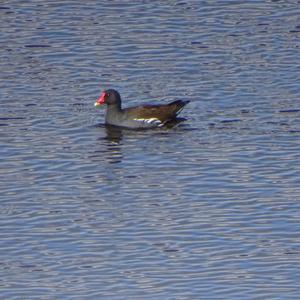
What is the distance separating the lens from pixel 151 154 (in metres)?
22.5

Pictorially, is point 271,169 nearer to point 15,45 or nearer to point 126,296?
point 126,296

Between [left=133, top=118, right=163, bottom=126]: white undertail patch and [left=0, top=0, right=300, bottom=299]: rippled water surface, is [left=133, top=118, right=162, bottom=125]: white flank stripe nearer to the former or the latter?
[left=133, top=118, right=163, bottom=126]: white undertail patch

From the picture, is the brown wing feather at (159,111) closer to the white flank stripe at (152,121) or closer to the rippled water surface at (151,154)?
the white flank stripe at (152,121)

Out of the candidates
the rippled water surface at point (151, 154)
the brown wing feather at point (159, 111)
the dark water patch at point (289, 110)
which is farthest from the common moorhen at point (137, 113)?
the dark water patch at point (289, 110)

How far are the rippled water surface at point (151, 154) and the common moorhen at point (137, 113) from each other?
22cm

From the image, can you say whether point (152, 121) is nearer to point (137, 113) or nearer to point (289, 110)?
point (137, 113)

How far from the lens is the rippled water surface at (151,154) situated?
17109mm

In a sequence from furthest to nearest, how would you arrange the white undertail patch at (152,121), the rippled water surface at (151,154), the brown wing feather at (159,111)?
the white undertail patch at (152,121)
the brown wing feather at (159,111)
the rippled water surface at (151,154)

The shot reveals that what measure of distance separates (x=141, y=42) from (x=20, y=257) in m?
11.4

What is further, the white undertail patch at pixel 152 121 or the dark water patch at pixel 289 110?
the white undertail patch at pixel 152 121

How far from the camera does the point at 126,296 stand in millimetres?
16281

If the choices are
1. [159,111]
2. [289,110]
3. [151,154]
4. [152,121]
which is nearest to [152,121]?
[152,121]

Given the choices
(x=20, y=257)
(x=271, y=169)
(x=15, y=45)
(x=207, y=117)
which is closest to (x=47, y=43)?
(x=15, y=45)

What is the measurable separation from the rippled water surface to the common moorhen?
221 millimetres
